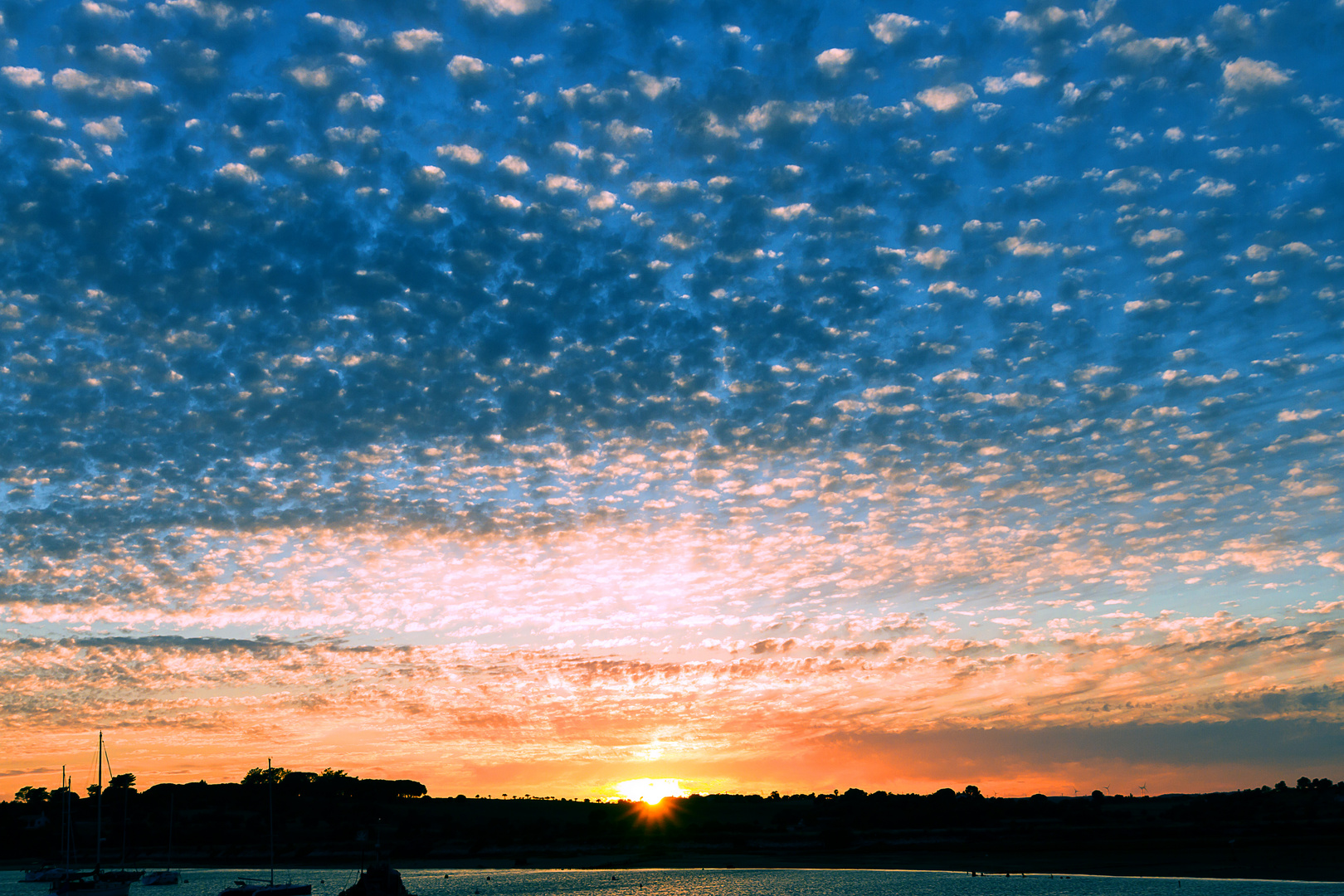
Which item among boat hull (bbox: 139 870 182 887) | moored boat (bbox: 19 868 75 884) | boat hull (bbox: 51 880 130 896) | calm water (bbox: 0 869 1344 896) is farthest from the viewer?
moored boat (bbox: 19 868 75 884)

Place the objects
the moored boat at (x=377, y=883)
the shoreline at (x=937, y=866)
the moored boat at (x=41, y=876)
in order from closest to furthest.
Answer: the moored boat at (x=377, y=883) → the shoreline at (x=937, y=866) → the moored boat at (x=41, y=876)

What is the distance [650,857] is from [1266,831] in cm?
11298

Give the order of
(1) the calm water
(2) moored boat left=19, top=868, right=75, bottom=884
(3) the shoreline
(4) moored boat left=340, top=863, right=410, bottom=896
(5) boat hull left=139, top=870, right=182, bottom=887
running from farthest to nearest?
1. (2) moored boat left=19, top=868, right=75, bottom=884
2. (5) boat hull left=139, top=870, right=182, bottom=887
3. (3) the shoreline
4. (1) the calm water
5. (4) moored boat left=340, top=863, right=410, bottom=896

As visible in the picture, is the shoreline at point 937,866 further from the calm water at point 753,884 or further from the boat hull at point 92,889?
the boat hull at point 92,889

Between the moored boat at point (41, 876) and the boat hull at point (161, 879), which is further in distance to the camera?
the moored boat at point (41, 876)

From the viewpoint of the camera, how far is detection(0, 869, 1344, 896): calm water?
337 ft

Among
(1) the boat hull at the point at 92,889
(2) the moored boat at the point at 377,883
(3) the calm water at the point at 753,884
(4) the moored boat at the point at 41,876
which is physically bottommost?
(4) the moored boat at the point at 41,876

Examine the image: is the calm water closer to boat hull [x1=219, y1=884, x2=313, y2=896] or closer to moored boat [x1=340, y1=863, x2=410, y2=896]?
boat hull [x1=219, y1=884, x2=313, y2=896]

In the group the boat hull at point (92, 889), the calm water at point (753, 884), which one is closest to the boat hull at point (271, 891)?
the calm water at point (753, 884)

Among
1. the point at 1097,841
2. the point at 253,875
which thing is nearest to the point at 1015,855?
the point at 1097,841

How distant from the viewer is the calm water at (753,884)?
10275 cm

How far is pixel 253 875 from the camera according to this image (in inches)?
6964

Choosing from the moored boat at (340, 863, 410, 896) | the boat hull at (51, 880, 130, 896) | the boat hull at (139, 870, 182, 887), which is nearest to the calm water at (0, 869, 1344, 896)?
the boat hull at (139, 870, 182, 887)

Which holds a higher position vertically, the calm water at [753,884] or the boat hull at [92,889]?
the boat hull at [92,889]
